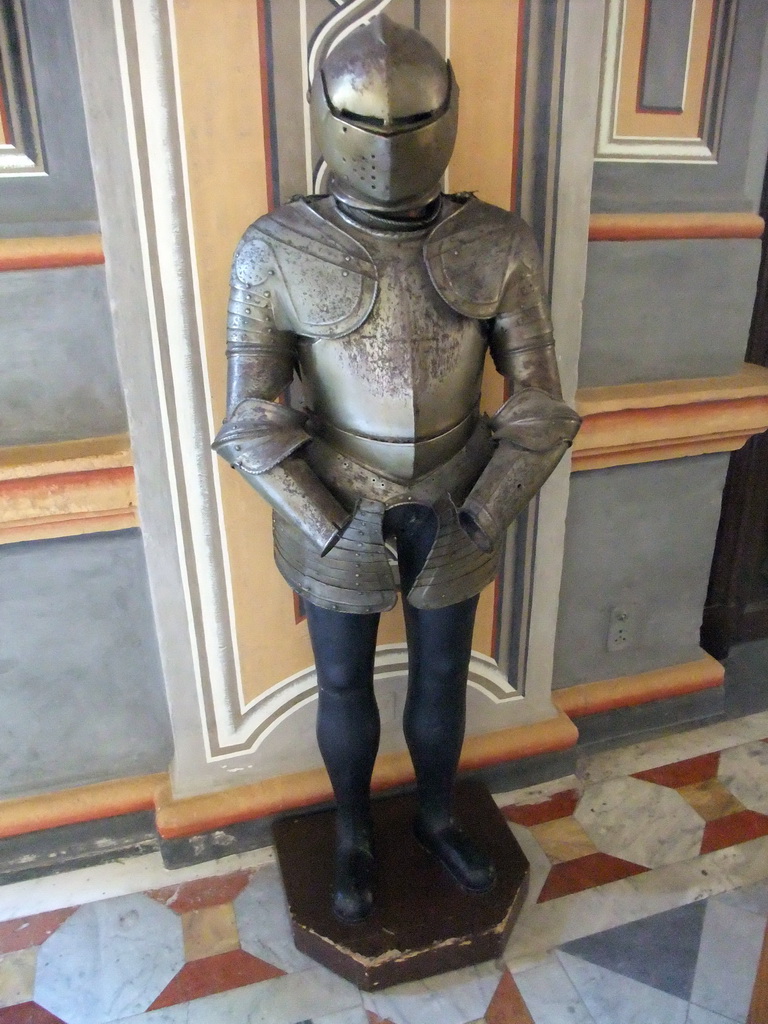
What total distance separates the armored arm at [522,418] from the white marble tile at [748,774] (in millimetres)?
1047

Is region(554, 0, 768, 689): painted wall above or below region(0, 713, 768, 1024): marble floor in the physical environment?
above

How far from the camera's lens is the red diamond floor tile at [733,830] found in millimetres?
1611

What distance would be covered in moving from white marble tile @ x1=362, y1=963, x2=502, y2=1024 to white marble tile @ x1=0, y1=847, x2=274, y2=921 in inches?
14.8

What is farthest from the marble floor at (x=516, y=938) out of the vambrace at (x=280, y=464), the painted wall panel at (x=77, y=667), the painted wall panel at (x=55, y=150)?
the painted wall panel at (x=55, y=150)

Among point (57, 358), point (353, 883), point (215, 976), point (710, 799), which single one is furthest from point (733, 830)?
point (57, 358)

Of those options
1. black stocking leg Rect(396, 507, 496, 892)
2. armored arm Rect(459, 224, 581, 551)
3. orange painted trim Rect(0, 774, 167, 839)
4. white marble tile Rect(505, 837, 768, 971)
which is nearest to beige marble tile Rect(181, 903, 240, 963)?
orange painted trim Rect(0, 774, 167, 839)

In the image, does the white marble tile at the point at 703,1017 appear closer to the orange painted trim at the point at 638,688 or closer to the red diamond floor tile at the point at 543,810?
the red diamond floor tile at the point at 543,810

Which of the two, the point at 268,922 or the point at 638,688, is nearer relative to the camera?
the point at 268,922

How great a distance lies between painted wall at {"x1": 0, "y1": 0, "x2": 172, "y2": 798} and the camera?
123 cm

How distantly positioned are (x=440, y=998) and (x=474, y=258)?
1.18 m

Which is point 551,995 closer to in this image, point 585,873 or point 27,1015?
point 585,873

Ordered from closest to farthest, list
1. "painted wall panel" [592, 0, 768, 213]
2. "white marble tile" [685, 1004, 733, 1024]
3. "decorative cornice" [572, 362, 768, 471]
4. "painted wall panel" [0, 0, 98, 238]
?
"painted wall panel" [0, 0, 98, 238], "white marble tile" [685, 1004, 733, 1024], "painted wall panel" [592, 0, 768, 213], "decorative cornice" [572, 362, 768, 471]

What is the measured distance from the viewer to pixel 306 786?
1593mm

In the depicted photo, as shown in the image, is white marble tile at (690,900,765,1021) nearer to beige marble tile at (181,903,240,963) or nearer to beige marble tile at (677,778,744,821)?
beige marble tile at (677,778,744,821)
